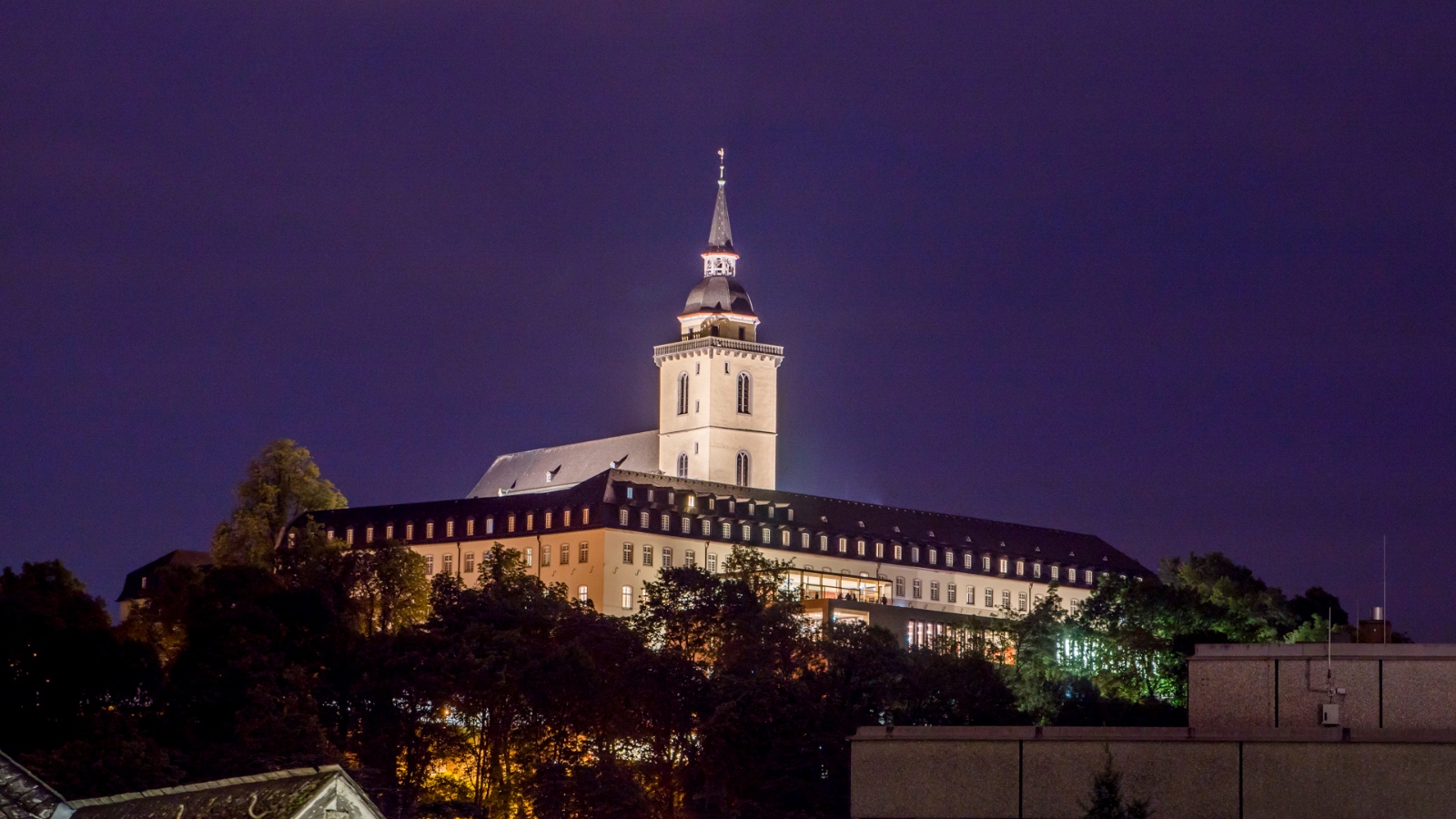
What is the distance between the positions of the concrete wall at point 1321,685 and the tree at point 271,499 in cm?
9586

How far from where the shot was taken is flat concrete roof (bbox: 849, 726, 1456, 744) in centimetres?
4697

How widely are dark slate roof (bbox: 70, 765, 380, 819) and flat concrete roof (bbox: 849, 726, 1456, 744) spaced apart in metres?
43.1

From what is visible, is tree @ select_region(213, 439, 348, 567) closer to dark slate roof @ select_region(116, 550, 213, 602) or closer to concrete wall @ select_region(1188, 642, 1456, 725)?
dark slate roof @ select_region(116, 550, 213, 602)

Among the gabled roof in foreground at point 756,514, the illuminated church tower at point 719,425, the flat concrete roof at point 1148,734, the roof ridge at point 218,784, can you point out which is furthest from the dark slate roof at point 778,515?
the roof ridge at point 218,784

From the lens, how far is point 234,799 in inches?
240

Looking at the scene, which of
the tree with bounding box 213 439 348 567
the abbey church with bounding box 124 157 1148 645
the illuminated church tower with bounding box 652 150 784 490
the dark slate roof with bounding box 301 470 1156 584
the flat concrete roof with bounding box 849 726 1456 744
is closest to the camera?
the flat concrete roof with bounding box 849 726 1456 744

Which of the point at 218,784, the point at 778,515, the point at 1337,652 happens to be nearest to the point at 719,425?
the point at 778,515

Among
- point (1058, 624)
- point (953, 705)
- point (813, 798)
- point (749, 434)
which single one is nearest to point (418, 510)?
point (749, 434)

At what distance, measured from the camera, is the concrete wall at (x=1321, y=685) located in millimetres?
50094

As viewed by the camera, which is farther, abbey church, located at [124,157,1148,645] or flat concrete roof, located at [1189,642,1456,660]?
abbey church, located at [124,157,1148,645]

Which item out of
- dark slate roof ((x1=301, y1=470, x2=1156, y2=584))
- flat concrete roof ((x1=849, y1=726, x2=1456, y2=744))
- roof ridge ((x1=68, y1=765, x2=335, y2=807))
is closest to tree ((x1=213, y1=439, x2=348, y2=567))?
dark slate roof ((x1=301, y1=470, x2=1156, y2=584))

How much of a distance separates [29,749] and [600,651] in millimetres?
28887

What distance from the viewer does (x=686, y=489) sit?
173875 mm

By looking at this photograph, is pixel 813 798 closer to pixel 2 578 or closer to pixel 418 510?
pixel 2 578
